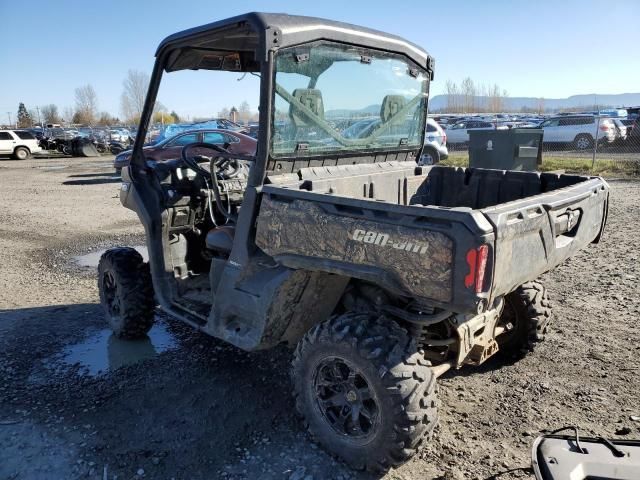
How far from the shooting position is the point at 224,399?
3699 mm

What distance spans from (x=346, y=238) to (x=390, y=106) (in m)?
1.68

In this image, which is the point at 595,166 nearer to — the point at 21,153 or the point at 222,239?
the point at 222,239

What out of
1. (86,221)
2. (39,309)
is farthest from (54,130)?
(39,309)

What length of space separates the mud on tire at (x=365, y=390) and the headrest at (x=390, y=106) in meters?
1.69

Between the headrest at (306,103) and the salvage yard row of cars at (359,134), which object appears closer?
the headrest at (306,103)

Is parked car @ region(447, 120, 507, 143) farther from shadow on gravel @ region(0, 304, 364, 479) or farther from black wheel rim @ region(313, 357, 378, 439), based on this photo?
black wheel rim @ region(313, 357, 378, 439)

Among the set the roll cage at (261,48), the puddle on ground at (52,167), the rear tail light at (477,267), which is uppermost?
the roll cage at (261,48)

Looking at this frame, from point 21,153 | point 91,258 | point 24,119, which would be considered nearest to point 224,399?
point 91,258

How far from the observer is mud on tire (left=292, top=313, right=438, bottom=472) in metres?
2.69

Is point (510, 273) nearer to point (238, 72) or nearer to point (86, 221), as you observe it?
point (238, 72)

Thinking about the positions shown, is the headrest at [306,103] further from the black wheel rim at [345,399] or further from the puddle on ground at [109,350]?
the puddle on ground at [109,350]

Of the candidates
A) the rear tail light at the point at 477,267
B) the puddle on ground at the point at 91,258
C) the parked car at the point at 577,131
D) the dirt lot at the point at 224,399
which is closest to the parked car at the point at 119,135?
the parked car at the point at 577,131

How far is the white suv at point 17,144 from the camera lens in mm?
28609

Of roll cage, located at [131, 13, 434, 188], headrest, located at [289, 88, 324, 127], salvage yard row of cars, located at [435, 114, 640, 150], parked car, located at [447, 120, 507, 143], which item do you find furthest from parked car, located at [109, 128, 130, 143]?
headrest, located at [289, 88, 324, 127]
